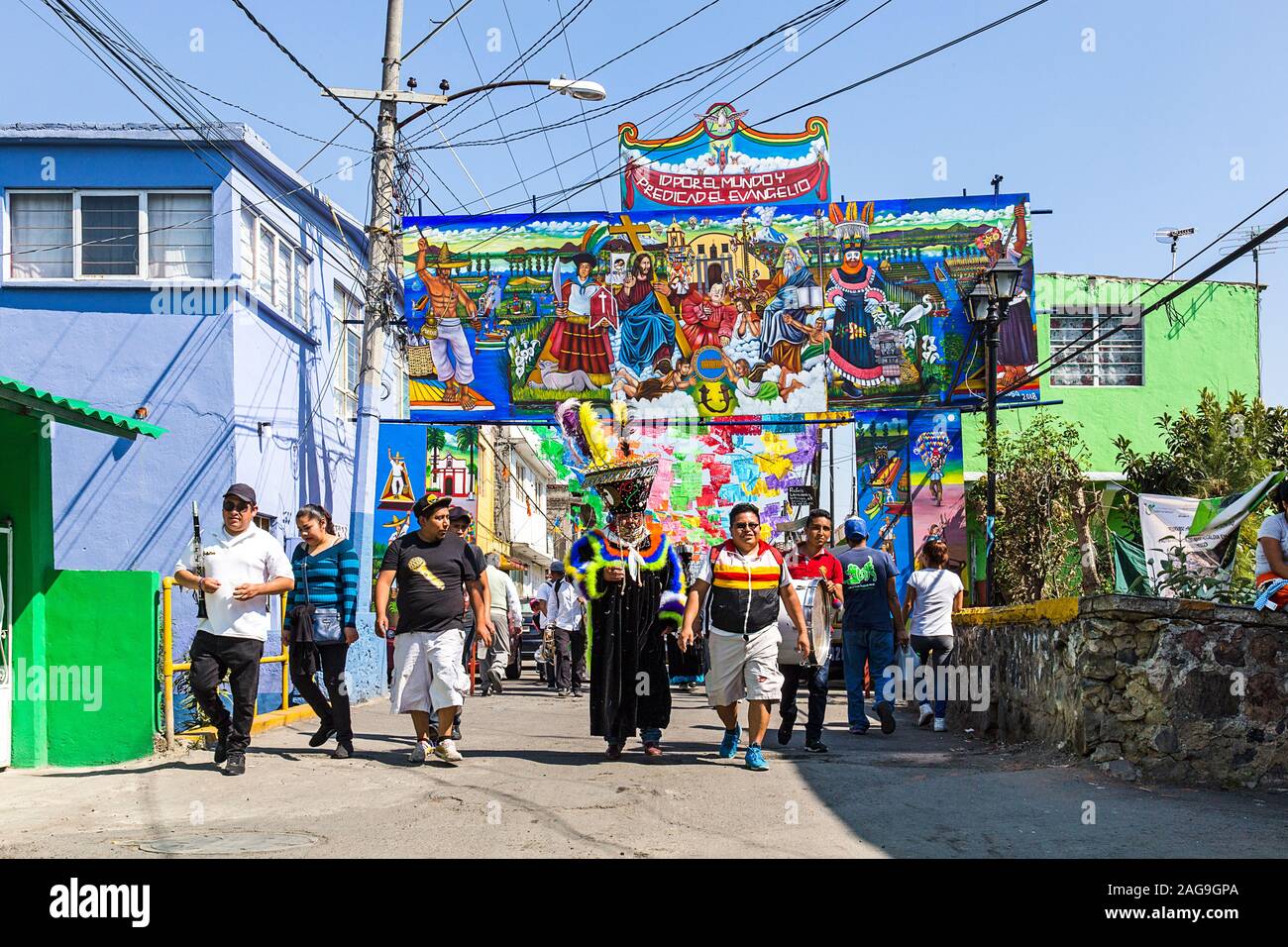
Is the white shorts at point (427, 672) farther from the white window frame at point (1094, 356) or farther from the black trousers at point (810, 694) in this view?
the white window frame at point (1094, 356)

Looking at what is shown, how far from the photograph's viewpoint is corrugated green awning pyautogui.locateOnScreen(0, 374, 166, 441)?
8.52 m

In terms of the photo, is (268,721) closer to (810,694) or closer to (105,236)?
(810,694)

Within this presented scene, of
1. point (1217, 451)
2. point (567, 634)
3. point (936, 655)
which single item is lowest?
point (567, 634)

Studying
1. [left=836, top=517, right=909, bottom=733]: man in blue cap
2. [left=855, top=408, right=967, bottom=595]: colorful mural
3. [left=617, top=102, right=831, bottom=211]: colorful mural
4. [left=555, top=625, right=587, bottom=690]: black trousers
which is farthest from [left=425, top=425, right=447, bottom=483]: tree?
[left=836, top=517, right=909, bottom=733]: man in blue cap

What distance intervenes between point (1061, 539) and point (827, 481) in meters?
3.93

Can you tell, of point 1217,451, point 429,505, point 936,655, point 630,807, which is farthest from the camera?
point 1217,451

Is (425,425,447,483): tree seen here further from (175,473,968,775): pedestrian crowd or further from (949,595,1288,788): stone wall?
(949,595,1288,788): stone wall

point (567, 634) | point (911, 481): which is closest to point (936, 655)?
point (567, 634)

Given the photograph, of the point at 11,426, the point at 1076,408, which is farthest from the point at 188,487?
the point at 1076,408

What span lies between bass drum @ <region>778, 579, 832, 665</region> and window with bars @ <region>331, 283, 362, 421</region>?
40.0ft

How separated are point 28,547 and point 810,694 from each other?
5.75 metres

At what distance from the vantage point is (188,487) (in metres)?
16.4

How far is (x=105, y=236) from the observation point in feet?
54.9

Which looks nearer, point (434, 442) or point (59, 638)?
point (59, 638)
